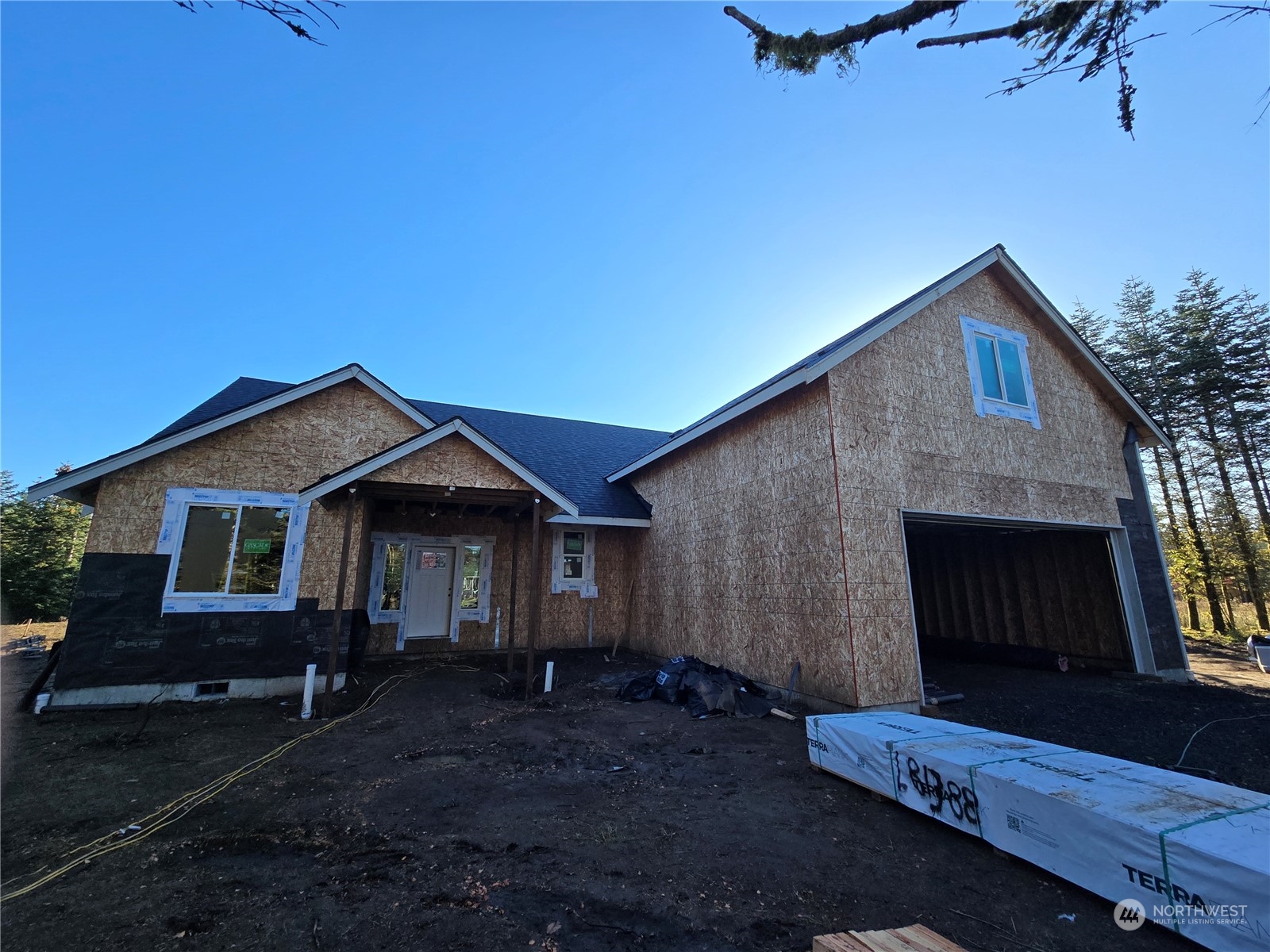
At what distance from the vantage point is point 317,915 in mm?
2938

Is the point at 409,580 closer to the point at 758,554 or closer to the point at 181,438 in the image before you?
the point at 181,438

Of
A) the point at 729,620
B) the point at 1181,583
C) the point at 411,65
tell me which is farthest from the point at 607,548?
the point at 1181,583

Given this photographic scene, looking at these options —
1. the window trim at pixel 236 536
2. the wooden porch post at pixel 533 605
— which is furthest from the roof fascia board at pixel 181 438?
the wooden porch post at pixel 533 605

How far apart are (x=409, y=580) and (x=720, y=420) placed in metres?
7.52

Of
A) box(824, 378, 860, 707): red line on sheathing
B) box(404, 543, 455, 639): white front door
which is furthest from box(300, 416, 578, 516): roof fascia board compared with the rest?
box(404, 543, 455, 639): white front door

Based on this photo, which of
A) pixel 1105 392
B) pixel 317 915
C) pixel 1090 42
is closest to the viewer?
pixel 317 915

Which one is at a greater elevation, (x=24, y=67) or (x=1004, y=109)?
(x=24, y=67)

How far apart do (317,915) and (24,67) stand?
5.73 metres

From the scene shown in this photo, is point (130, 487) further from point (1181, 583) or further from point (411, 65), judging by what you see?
point (1181, 583)

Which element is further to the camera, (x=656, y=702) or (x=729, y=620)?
(x=729, y=620)

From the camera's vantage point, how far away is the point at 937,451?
817 cm

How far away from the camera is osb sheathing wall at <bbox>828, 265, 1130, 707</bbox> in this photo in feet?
23.2

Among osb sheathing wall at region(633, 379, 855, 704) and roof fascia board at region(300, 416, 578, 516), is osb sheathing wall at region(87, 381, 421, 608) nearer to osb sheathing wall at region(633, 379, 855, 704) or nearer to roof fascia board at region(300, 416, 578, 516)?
roof fascia board at region(300, 416, 578, 516)

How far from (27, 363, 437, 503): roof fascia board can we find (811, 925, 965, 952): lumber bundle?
31.0 ft
